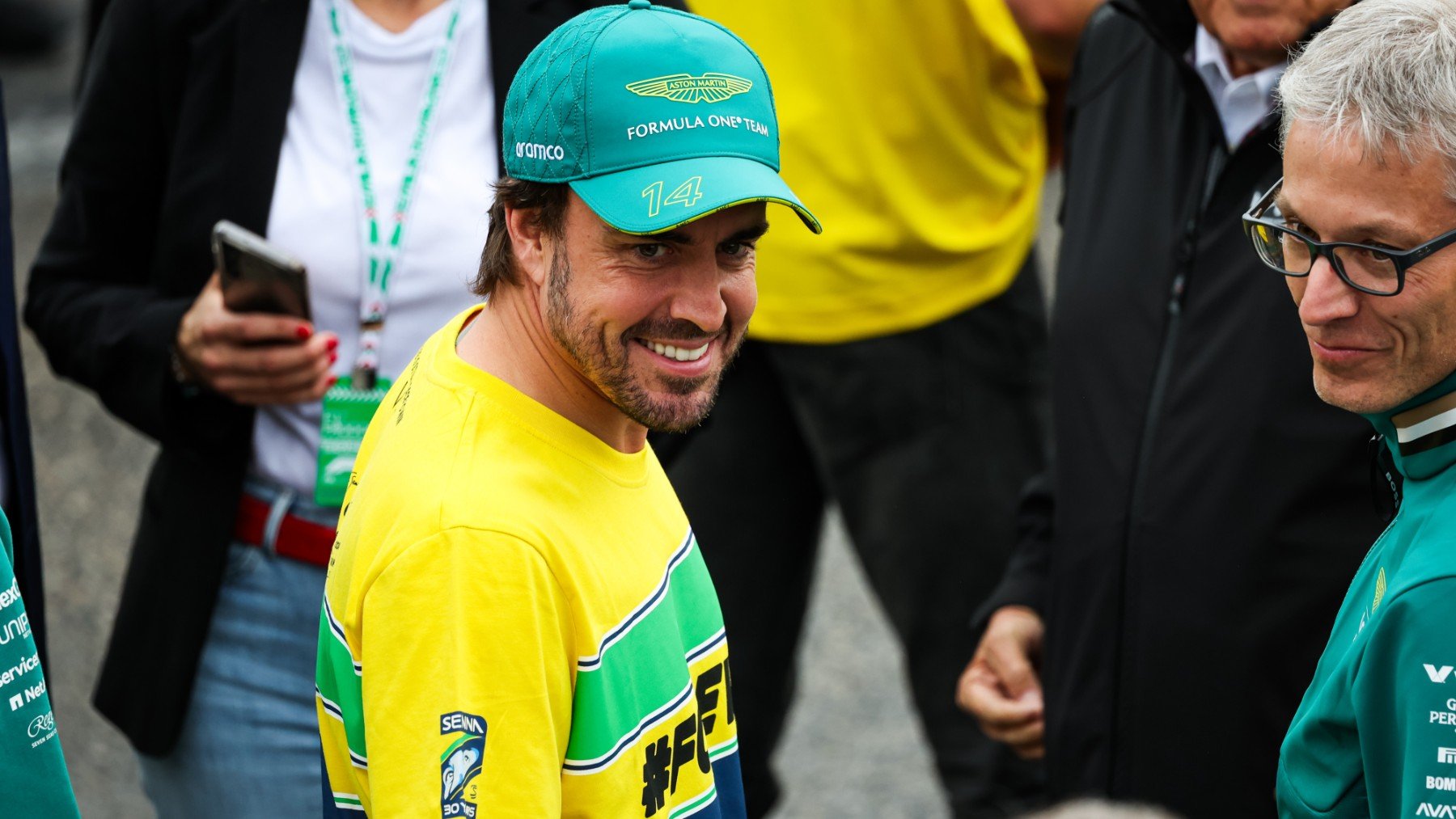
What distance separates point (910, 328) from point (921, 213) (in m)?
0.25

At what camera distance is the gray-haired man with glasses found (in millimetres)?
1701

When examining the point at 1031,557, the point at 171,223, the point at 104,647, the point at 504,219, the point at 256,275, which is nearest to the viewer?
→ the point at 504,219

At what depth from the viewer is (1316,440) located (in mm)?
2502

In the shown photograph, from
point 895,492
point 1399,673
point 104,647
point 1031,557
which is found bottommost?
point 104,647

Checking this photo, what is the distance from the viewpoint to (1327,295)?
191cm

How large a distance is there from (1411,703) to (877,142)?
210cm

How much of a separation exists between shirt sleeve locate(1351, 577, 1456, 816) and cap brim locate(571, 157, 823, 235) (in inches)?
30.9

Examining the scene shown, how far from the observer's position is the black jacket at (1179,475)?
2.53 meters

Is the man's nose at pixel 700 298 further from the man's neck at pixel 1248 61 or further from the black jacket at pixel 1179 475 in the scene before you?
the man's neck at pixel 1248 61

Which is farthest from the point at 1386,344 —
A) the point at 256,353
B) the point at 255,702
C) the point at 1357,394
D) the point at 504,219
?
the point at 255,702

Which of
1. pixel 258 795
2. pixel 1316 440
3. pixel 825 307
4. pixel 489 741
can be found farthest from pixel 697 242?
pixel 825 307

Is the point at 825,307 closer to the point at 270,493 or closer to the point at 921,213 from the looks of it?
the point at 921,213

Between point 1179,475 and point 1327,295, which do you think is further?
point 1179,475

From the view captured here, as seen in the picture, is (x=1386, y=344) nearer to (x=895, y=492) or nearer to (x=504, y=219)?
(x=504, y=219)
